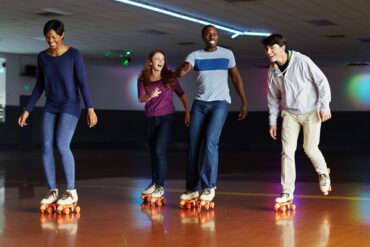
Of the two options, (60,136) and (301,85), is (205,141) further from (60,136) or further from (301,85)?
(60,136)

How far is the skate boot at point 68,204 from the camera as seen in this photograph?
→ 486cm

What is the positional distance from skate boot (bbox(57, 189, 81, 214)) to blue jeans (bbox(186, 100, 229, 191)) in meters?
0.95

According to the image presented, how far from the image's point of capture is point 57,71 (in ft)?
16.4

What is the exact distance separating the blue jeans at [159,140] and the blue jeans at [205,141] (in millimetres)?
281

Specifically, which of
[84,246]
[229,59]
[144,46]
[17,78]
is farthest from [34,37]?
[84,246]

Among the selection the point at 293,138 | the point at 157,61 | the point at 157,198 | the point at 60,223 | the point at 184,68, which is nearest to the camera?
the point at 60,223

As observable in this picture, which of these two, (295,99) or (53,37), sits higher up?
(53,37)

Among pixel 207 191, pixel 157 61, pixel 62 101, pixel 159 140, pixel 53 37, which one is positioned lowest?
pixel 207 191

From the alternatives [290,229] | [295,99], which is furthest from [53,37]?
[290,229]

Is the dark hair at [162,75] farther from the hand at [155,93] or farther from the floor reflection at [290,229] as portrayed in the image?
the floor reflection at [290,229]

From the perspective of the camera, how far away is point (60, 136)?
495 centimetres

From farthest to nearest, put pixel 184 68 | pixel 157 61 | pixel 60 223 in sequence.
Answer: pixel 157 61 → pixel 184 68 → pixel 60 223

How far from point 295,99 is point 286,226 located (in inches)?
47.1

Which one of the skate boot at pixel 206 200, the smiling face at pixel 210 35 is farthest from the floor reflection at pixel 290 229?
the smiling face at pixel 210 35
